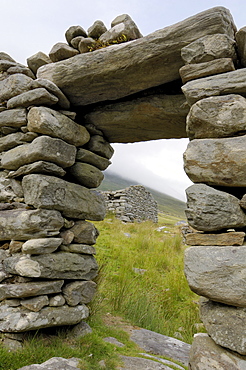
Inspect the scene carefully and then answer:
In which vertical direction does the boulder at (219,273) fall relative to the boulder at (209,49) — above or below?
below

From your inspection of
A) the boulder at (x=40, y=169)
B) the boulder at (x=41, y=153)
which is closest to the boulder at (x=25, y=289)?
the boulder at (x=40, y=169)

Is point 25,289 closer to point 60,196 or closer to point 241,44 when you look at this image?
point 60,196

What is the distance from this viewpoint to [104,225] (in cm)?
984

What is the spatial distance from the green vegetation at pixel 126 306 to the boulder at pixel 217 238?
149cm

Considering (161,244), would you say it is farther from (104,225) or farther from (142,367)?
(142,367)

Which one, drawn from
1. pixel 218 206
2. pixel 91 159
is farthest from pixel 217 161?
pixel 91 159

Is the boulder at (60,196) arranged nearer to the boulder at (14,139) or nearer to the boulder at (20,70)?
the boulder at (14,139)

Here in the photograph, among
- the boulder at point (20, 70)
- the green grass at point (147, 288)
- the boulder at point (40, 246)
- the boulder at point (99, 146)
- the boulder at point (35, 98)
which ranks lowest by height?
the green grass at point (147, 288)

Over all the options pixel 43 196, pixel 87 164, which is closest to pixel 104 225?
pixel 87 164

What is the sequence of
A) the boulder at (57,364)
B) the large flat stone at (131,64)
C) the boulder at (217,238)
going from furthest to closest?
the large flat stone at (131,64) → the boulder at (57,364) → the boulder at (217,238)

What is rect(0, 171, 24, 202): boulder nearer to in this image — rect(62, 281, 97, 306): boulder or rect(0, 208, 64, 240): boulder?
rect(0, 208, 64, 240): boulder

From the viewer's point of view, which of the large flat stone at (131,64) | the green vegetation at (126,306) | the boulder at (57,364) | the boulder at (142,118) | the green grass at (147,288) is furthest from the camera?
the green grass at (147,288)

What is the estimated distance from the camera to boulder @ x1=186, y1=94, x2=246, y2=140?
78.7 inches

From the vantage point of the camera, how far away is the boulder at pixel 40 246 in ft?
8.84
